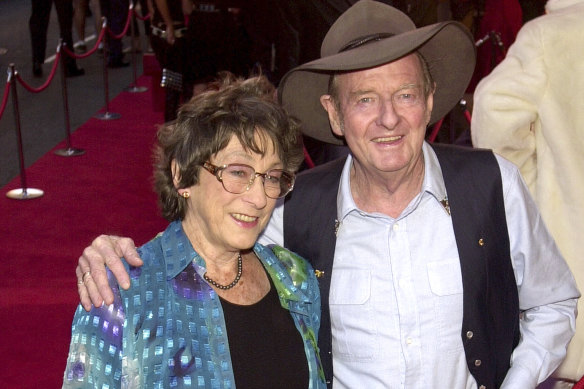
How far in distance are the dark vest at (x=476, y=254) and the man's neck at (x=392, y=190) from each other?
0.10 meters

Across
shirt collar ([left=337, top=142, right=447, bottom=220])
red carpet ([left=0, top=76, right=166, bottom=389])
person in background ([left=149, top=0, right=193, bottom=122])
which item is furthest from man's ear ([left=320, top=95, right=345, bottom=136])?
person in background ([left=149, top=0, right=193, bottom=122])

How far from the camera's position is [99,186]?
7.48 m

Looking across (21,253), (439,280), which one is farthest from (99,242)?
(21,253)

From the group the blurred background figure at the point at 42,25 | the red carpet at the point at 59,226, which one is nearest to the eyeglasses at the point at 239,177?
the red carpet at the point at 59,226

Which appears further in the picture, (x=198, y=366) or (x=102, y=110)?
(x=102, y=110)

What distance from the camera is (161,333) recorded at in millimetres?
2262

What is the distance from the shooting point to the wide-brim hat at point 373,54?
268cm

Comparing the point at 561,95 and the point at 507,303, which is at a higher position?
the point at 561,95

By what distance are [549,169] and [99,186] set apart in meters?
4.73

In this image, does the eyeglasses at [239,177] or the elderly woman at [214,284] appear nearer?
the elderly woman at [214,284]

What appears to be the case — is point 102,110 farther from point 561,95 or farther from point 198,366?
point 198,366

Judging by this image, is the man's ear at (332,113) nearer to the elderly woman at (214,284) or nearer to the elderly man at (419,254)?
the elderly man at (419,254)

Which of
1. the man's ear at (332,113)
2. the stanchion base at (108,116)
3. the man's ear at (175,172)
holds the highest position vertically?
the man's ear at (332,113)

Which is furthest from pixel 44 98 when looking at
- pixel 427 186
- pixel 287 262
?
pixel 427 186
